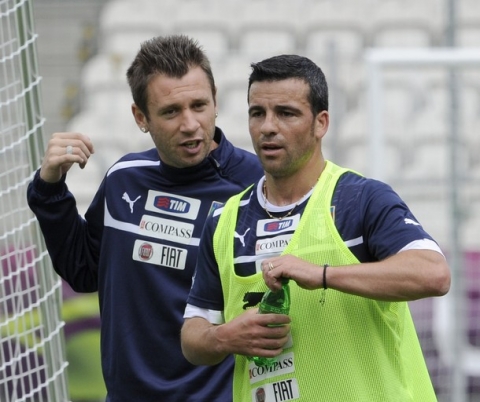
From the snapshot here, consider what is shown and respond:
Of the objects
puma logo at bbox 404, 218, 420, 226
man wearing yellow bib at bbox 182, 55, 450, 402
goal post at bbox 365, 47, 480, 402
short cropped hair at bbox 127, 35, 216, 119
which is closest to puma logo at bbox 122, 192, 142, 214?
short cropped hair at bbox 127, 35, 216, 119

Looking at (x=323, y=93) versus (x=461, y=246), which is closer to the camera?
(x=323, y=93)

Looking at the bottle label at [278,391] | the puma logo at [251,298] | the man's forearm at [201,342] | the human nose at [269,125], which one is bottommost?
the bottle label at [278,391]

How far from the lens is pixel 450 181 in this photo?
20.4 ft

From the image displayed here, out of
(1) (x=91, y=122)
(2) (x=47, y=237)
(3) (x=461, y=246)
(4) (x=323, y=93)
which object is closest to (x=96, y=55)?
(1) (x=91, y=122)

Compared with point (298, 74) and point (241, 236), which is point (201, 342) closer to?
point (241, 236)

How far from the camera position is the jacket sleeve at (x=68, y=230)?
3.52 meters

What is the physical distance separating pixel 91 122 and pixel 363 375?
196 inches

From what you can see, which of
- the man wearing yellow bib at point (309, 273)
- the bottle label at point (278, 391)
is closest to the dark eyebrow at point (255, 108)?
the man wearing yellow bib at point (309, 273)

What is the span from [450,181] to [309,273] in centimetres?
375

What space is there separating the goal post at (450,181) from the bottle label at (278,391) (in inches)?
97.9

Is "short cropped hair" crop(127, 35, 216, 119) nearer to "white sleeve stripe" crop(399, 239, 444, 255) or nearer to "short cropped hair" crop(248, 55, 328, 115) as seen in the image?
"short cropped hair" crop(248, 55, 328, 115)

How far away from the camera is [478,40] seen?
9.07 m

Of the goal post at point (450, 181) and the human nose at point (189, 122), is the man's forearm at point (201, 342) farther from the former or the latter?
the goal post at point (450, 181)

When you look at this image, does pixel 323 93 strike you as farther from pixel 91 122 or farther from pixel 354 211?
pixel 91 122
